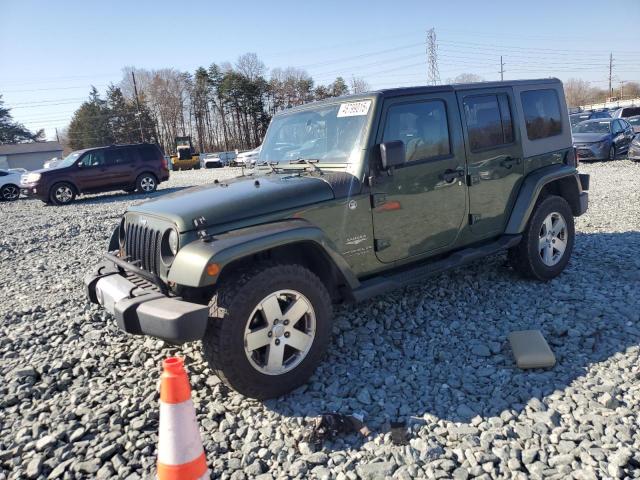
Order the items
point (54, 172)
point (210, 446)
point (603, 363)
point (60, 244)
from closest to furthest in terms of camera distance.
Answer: point (210, 446) < point (603, 363) < point (60, 244) < point (54, 172)

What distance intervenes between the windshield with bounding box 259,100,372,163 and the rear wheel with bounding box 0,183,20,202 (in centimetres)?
1963

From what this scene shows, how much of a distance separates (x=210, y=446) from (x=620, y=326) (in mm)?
3295

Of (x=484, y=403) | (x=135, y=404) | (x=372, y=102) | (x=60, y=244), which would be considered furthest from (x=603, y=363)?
(x=60, y=244)

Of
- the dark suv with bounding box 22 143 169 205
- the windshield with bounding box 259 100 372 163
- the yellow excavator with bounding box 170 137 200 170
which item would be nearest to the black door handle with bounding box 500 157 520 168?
the windshield with bounding box 259 100 372 163

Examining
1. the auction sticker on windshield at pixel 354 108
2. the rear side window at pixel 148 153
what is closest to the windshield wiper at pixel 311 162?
the auction sticker on windshield at pixel 354 108

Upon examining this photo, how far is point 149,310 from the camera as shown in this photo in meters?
2.84

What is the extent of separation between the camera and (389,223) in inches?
152

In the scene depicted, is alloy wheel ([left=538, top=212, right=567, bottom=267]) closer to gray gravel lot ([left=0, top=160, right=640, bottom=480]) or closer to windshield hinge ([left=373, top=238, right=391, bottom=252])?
gray gravel lot ([left=0, top=160, right=640, bottom=480])

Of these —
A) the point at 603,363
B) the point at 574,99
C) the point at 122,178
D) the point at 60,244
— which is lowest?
the point at 603,363

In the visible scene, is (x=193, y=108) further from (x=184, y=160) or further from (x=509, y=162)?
(x=509, y=162)

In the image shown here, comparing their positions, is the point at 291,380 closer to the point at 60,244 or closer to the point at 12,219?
the point at 60,244

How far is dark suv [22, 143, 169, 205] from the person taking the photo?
16.1 m

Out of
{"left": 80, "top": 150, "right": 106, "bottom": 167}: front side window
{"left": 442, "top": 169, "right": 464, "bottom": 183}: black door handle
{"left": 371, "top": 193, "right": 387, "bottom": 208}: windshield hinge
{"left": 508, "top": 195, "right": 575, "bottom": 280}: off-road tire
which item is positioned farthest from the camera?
{"left": 80, "top": 150, "right": 106, "bottom": 167}: front side window

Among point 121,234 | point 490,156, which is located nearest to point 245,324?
point 121,234
